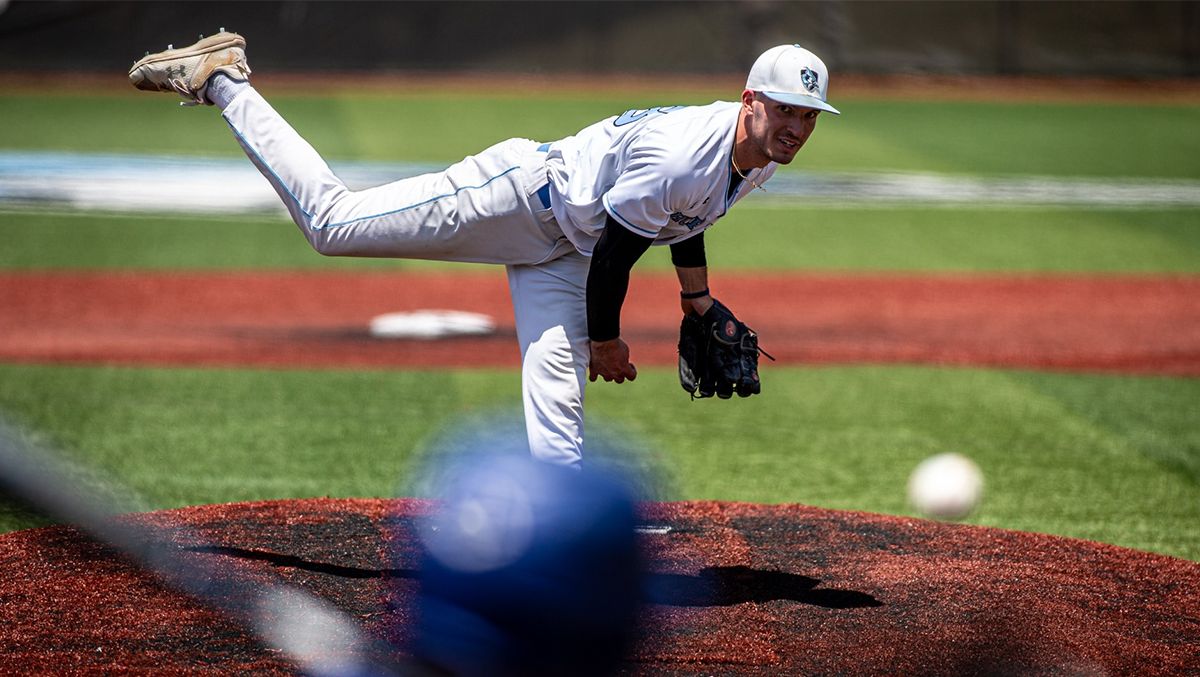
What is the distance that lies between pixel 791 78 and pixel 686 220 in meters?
0.58

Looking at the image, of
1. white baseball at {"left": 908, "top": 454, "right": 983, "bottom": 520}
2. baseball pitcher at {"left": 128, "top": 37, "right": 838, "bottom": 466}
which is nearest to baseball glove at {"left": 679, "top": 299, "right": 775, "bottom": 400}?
baseball pitcher at {"left": 128, "top": 37, "right": 838, "bottom": 466}

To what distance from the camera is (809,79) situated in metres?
4.35

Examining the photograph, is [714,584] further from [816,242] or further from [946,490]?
[816,242]

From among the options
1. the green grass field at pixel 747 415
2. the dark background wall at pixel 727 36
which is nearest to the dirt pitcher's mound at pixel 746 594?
the green grass field at pixel 747 415

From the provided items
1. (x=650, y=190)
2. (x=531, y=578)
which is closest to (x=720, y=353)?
(x=650, y=190)

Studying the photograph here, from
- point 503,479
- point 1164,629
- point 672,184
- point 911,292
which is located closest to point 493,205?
point 672,184

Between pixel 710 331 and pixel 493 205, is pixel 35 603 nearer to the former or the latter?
pixel 493 205

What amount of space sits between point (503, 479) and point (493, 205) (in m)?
1.07

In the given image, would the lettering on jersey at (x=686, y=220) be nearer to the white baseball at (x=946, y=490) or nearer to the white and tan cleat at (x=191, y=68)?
the white and tan cleat at (x=191, y=68)

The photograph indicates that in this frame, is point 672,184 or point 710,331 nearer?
point 672,184

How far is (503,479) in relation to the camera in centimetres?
401

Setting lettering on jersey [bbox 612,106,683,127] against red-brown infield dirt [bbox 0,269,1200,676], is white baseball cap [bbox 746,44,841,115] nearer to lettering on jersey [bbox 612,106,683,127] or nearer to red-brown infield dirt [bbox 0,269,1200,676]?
lettering on jersey [bbox 612,106,683,127]

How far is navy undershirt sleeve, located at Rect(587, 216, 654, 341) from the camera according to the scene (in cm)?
438

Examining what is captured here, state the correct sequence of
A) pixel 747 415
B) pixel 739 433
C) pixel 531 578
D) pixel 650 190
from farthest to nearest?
pixel 747 415
pixel 739 433
pixel 650 190
pixel 531 578
